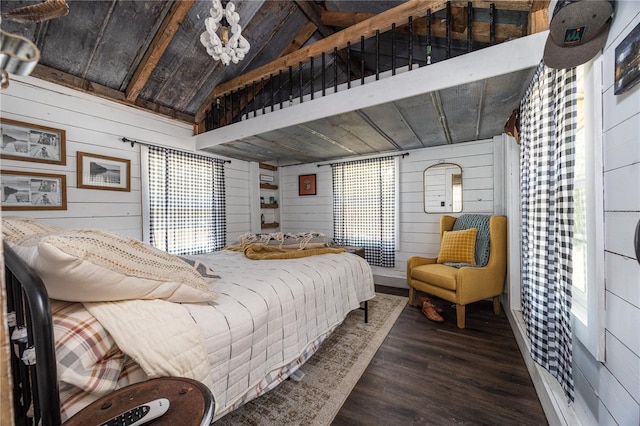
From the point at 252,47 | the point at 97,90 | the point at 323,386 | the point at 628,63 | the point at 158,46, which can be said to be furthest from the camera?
the point at 252,47

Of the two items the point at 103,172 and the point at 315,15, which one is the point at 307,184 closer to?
the point at 315,15

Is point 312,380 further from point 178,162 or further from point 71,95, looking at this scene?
point 71,95

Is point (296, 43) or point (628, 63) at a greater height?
point (296, 43)

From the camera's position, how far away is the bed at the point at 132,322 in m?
0.79

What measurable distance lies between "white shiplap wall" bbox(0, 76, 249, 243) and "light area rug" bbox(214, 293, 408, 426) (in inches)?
95.7

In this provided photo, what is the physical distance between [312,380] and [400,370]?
65 centimetres

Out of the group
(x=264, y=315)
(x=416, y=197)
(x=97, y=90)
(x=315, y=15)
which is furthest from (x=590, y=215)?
(x=97, y=90)

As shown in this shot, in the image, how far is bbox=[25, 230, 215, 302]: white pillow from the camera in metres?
0.80

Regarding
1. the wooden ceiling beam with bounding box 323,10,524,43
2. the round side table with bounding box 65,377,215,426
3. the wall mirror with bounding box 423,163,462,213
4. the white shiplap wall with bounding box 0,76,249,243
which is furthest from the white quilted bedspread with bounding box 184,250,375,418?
the wooden ceiling beam with bounding box 323,10,524,43

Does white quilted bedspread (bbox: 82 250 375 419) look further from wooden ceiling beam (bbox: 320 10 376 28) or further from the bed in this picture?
wooden ceiling beam (bbox: 320 10 376 28)

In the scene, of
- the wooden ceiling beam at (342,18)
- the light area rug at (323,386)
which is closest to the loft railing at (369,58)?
the wooden ceiling beam at (342,18)

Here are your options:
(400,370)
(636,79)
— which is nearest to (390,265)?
(400,370)

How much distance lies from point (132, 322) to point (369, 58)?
392 cm

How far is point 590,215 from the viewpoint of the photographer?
1147mm
